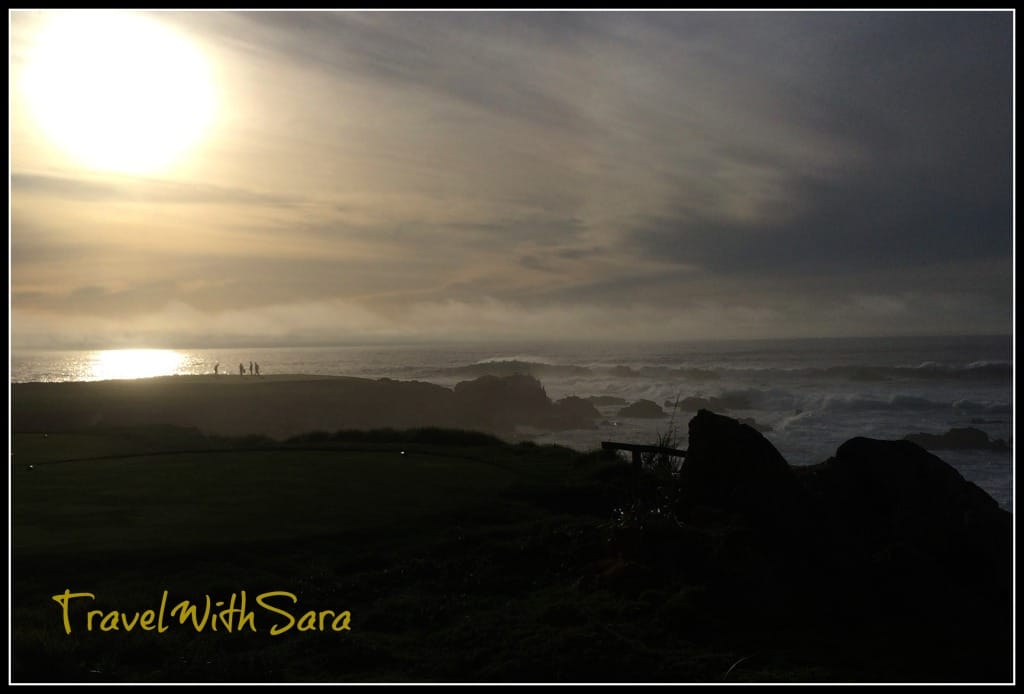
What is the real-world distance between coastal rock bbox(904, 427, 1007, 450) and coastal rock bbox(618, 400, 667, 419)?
2220 cm

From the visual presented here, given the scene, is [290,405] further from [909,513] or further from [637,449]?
[909,513]

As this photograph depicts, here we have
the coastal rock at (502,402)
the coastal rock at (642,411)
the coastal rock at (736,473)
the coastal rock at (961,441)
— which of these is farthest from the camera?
the coastal rock at (642,411)

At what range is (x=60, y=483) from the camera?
44.8ft

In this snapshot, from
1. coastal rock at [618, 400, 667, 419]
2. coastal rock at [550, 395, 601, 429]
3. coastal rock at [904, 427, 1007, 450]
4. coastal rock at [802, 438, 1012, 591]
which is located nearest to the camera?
coastal rock at [802, 438, 1012, 591]

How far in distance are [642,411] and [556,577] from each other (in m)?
56.5

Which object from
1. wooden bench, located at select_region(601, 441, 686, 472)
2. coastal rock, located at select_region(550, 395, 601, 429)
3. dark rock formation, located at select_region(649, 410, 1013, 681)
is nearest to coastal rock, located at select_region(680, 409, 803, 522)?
dark rock formation, located at select_region(649, 410, 1013, 681)

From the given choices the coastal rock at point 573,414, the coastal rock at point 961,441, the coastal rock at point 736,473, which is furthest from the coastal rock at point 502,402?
the coastal rock at point 736,473

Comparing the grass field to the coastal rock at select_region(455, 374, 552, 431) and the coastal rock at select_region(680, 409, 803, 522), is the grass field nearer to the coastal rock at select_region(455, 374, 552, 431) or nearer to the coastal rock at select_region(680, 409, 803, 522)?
the coastal rock at select_region(680, 409, 803, 522)

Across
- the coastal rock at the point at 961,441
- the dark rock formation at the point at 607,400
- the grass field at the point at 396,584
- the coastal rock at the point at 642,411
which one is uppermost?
the grass field at the point at 396,584

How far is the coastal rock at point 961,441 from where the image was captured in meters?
46.2

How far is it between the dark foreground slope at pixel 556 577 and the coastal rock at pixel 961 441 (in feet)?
131

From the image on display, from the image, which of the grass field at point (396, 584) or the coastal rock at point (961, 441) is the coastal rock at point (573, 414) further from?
the grass field at point (396, 584)

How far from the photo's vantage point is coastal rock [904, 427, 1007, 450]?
1818 inches

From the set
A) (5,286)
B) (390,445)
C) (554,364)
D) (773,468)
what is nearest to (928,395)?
(554,364)
